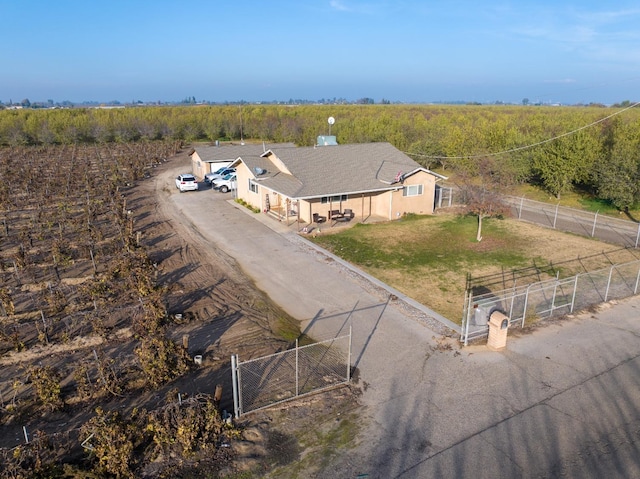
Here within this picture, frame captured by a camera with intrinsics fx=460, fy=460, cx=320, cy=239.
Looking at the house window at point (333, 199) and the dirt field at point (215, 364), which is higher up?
the house window at point (333, 199)

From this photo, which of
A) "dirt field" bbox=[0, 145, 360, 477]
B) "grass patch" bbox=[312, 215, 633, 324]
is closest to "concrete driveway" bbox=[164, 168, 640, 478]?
"dirt field" bbox=[0, 145, 360, 477]

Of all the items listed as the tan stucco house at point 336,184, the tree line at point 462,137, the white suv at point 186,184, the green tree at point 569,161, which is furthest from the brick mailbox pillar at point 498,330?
the white suv at point 186,184

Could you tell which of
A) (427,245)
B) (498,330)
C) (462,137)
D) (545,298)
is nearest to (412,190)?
(427,245)

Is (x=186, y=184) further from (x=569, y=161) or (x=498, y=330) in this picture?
(x=569, y=161)

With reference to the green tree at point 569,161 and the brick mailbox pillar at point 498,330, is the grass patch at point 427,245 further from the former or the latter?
the green tree at point 569,161

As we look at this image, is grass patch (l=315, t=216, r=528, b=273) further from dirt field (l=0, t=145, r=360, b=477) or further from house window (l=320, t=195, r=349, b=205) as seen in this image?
dirt field (l=0, t=145, r=360, b=477)

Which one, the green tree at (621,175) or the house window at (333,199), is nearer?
the house window at (333,199)

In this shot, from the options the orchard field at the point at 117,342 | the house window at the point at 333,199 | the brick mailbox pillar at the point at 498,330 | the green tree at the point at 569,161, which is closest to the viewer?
the orchard field at the point at 117,342
